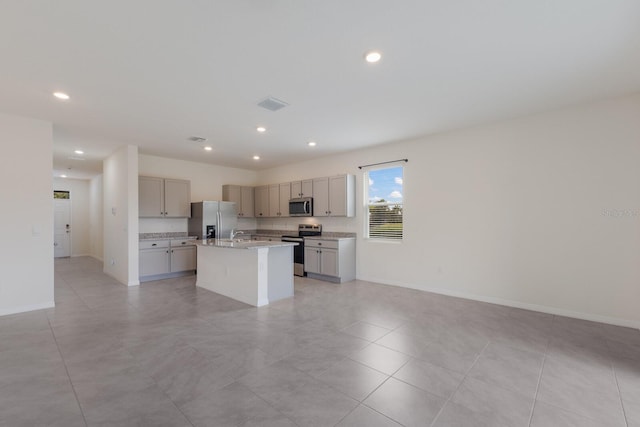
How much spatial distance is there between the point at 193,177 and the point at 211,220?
1346 millimetres

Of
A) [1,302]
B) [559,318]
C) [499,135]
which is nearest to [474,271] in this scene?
[559,318]

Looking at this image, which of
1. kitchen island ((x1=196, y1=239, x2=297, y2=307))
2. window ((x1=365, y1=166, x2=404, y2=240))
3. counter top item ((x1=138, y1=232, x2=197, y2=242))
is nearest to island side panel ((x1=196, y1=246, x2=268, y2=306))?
kitchen island ((x1=196, y1=239, x2=297, y2=307))

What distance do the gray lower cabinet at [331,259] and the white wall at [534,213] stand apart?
0.88m

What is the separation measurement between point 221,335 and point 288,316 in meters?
0.90

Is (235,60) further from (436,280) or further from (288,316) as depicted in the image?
(436,280)

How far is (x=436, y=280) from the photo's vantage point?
16.3 ft

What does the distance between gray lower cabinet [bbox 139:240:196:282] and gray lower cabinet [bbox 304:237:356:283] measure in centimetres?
270

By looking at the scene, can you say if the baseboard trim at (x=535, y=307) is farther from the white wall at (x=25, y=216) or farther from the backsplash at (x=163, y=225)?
the white wall at (x=25, y=216)

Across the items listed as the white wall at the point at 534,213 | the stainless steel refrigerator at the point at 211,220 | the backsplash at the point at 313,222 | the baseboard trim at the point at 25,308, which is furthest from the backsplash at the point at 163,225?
the white wall at the point at 534,213

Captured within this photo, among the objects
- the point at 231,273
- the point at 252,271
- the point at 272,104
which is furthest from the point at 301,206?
the point at 272,104

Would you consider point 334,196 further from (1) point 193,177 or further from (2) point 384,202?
(1) point 193,177

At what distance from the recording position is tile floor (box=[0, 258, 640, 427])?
191 cm

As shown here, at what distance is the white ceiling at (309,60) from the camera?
79.7 inches

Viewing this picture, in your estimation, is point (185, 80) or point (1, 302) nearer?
point (185, 80)
